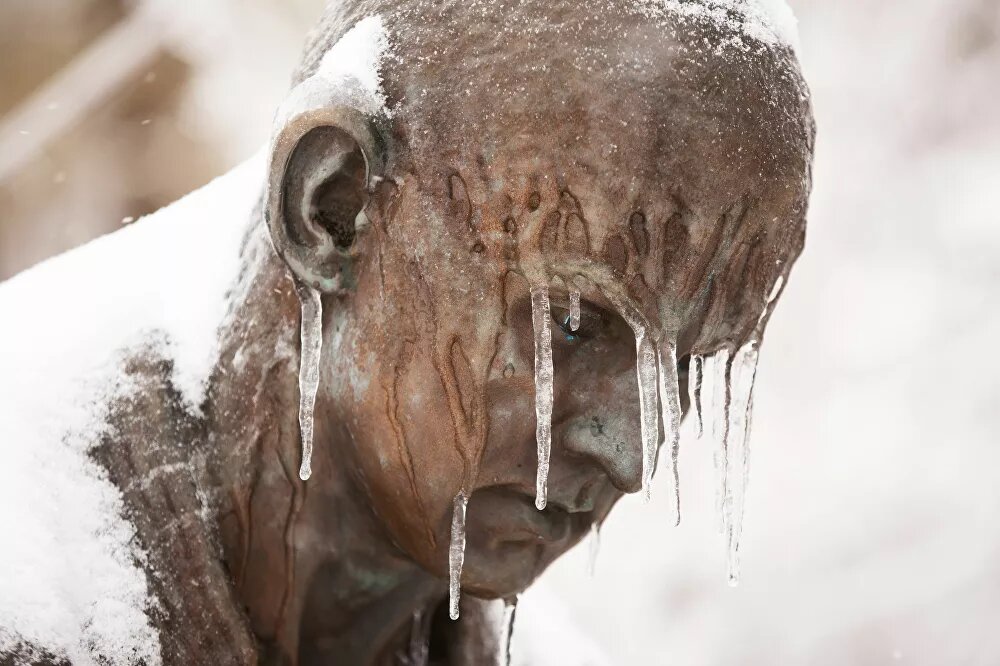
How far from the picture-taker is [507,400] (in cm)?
131

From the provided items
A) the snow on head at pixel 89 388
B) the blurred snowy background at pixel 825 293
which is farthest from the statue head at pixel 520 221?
the blurred snowy background at pixel 825 293

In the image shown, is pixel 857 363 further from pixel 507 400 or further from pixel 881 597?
pixel 507 400

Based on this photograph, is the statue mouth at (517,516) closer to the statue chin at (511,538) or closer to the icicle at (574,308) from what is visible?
the statue chin at (511,538)

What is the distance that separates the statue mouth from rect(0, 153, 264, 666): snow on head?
0.98ft

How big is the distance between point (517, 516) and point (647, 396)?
198 mm

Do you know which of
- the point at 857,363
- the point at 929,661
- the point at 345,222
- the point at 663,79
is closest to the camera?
the point at 663,79

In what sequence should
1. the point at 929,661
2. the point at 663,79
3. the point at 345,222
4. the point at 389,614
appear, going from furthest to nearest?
the point at 929,661 → the point at 389,614 → the point at 345,222 → the point at 663,79

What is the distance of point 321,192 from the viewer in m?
1.31

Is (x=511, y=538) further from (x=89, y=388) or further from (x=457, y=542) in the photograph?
(x=89, y=388)

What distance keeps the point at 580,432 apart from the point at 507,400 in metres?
0.08

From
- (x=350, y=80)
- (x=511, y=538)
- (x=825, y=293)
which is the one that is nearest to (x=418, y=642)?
(x=511, y=538)

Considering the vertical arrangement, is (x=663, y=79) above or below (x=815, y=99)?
below

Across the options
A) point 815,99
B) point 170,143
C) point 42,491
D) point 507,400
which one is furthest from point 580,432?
point 815,99

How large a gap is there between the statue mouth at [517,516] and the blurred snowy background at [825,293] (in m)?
2.75
